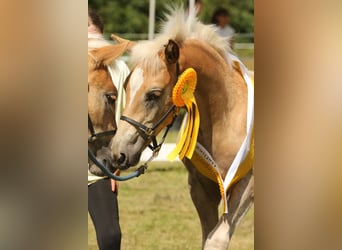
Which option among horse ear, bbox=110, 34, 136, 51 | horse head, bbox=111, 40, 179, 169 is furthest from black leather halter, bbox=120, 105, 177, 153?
horse ear, bbox=110, 34, 136, 51

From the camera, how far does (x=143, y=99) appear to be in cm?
269

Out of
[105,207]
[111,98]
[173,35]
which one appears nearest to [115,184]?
[105,207]

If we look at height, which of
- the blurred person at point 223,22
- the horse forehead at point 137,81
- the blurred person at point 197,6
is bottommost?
the horse forehead at point 137,81

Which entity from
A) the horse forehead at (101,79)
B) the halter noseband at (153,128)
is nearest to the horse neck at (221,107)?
the halter noseband at (153,128)

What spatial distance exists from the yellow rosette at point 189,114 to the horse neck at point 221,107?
0.05 metres

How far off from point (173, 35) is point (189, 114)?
1.00ft

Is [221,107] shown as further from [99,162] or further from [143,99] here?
[99,162]

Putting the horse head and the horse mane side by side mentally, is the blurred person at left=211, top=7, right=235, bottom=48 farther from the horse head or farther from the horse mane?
the horse head

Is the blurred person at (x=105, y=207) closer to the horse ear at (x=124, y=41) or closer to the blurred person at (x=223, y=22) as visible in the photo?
the horse ear at (x=124, y=41)

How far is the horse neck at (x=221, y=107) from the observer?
281 centimetres

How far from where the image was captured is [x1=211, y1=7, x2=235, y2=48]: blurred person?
8.66 feet
